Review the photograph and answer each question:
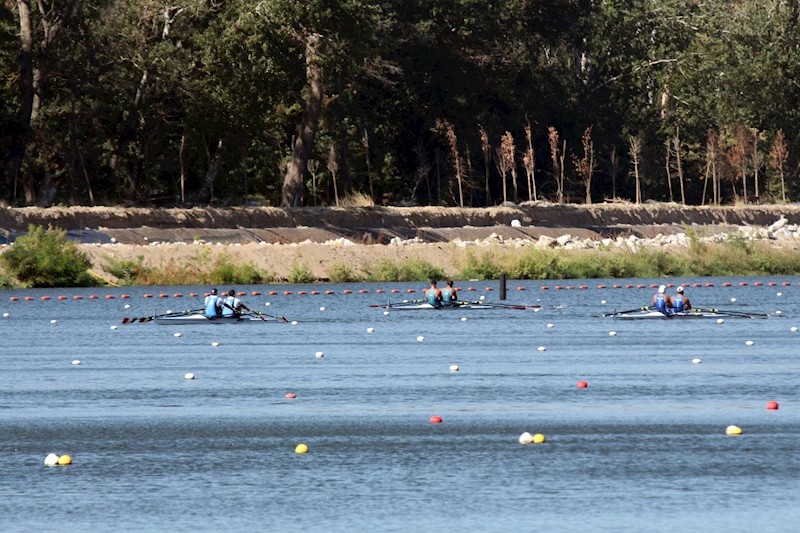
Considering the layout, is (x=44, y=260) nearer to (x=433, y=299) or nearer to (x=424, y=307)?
(x=424, y=307)

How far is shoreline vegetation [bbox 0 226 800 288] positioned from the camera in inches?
2709

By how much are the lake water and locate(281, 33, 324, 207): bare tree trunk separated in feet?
134

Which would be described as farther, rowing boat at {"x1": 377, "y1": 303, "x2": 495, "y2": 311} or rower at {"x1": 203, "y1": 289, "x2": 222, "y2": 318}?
rowing boat at {"x1": 377, "y1": 303, "x2": 495, "y2": 311}

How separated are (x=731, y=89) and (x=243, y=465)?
99712 millimetres

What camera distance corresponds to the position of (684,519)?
52.5 ft

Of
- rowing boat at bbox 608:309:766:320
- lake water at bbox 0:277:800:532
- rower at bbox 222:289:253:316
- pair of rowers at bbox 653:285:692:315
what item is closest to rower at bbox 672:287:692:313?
pair of rowers at bbox 653:285:692:315

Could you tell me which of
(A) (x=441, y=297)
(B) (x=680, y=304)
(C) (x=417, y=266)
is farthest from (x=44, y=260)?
(B) (x=680, y=304)

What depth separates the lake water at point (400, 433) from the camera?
16.7 metres

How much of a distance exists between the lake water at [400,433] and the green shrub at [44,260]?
2592cm

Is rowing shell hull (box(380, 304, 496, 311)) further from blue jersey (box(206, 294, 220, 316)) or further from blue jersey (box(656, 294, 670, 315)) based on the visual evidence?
blue jersey (box(206, 294, 220, 316))

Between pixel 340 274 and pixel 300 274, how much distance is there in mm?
2302

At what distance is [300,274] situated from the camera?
73875 mm

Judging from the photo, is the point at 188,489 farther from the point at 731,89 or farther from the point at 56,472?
the point at 731,89

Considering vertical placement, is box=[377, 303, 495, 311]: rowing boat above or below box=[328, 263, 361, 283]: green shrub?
below
